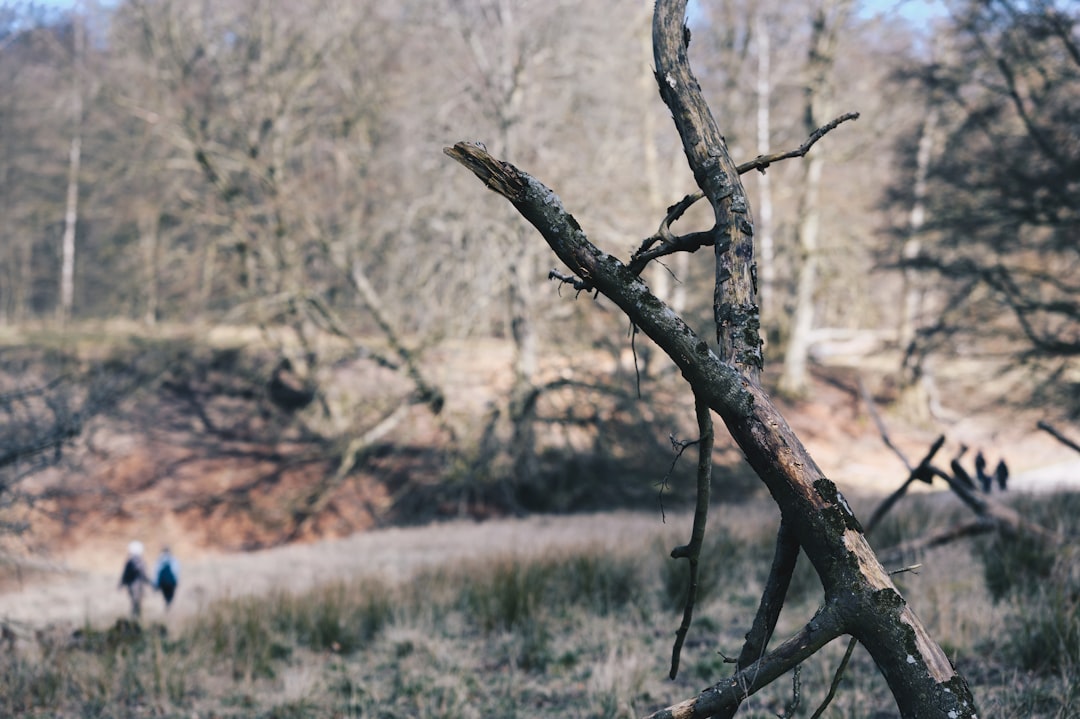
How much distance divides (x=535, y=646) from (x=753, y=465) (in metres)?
4.01

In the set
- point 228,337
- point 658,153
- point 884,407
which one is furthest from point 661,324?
point 884,407

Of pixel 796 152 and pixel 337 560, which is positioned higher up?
pixel 796 152

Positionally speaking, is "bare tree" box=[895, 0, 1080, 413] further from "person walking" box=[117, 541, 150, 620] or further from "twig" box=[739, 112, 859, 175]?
"person walking" box=[117, 541, 150, 620]

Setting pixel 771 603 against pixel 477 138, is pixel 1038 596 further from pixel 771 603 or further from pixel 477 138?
pixel 477 138

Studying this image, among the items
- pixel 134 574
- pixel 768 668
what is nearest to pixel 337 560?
pixel 134 574

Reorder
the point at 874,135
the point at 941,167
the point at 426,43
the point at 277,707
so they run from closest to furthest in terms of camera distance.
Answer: the point at 277,707
the point at 941,167
the point at 426,43
the point at 874,135

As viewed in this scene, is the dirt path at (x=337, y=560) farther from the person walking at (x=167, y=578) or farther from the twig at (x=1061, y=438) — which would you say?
the twig at (x=1061, y=438)

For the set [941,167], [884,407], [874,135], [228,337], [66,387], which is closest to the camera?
[66,387]

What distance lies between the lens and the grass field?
4.74m

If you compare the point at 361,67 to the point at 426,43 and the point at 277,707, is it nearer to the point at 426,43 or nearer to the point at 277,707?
the point at 426,43

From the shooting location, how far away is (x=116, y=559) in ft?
56.6

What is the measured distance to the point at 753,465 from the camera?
96.2 inches

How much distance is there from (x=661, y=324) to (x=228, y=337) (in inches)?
767

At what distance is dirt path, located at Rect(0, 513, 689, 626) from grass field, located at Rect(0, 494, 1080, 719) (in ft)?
5.10
